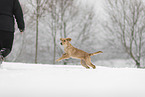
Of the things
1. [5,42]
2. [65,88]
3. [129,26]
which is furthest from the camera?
[129,26]

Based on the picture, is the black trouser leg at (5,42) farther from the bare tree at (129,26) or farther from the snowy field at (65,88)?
the bare tree at (129,26)

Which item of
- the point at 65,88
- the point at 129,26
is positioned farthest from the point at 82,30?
the point at 65,88

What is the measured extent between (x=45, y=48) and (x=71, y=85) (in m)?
12.2

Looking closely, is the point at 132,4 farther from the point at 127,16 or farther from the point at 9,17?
the point at 9,17

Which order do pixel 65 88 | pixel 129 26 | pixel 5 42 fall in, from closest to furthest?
pixel 65 88 → pixel 5 42 → pixel 129 26

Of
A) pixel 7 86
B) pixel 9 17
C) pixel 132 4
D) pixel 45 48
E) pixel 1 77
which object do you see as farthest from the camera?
pixel 45 48

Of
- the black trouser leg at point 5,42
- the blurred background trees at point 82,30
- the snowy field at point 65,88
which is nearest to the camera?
the snowy field at point 65,88

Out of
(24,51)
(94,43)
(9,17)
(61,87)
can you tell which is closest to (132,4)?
(94,43)

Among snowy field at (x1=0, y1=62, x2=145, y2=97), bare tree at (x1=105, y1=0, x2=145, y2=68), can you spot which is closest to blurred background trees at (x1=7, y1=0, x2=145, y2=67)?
bare tree at (x1=105, y1=0, x2=145, y2=68)

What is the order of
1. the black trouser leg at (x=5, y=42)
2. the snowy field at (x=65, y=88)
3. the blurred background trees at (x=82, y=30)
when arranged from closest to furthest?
the snowy field at (x=65, y=88) → the black trouser leg at (x=5, y=42) → the blurred background trees at (x=82, y=30)

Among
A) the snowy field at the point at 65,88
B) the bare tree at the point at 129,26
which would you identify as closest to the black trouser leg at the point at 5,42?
the snowy field at the point at 65,88

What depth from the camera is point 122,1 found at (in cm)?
1341

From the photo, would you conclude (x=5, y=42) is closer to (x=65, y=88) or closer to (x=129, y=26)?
(x=65, y=88)

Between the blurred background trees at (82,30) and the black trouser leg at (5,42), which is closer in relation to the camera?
the black trouser leg at (5,42)
